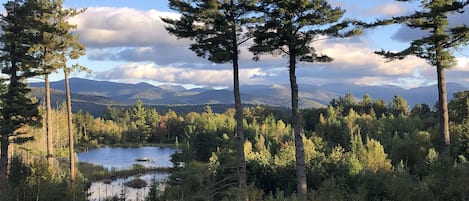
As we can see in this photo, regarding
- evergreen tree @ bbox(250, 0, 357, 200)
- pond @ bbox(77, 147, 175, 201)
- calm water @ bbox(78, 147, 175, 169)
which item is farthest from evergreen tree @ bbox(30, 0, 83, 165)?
calm water @ bbox(78, 147, 175, 169)

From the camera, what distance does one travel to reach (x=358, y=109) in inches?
3479

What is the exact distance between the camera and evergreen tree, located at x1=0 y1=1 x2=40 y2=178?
26.0 meters

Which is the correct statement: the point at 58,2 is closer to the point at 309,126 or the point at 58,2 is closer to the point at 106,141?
the point at 309,126

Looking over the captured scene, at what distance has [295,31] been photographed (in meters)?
18.4

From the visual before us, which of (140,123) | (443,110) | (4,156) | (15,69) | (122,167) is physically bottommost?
(122,167)

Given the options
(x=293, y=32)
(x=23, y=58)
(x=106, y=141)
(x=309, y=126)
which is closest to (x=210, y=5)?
(x=293, y=32)

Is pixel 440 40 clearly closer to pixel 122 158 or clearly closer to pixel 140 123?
Result: pixel 122 158

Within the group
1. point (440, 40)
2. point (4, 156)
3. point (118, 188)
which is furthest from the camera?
point (118, 188)

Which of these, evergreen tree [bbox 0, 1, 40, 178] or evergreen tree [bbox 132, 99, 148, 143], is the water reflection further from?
evergreen tree [bbox 132, 99, 148, 143]

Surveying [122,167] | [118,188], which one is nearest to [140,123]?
[122,167]

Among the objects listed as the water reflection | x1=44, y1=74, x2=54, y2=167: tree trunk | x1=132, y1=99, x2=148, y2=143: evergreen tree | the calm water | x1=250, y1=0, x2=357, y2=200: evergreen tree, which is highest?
x1=250, y1=0, x2=357, y2=200: evergreen tree

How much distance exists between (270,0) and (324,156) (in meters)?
15.6

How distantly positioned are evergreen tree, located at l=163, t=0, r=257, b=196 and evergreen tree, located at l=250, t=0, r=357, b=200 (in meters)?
1.01

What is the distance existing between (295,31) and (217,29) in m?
3.37
